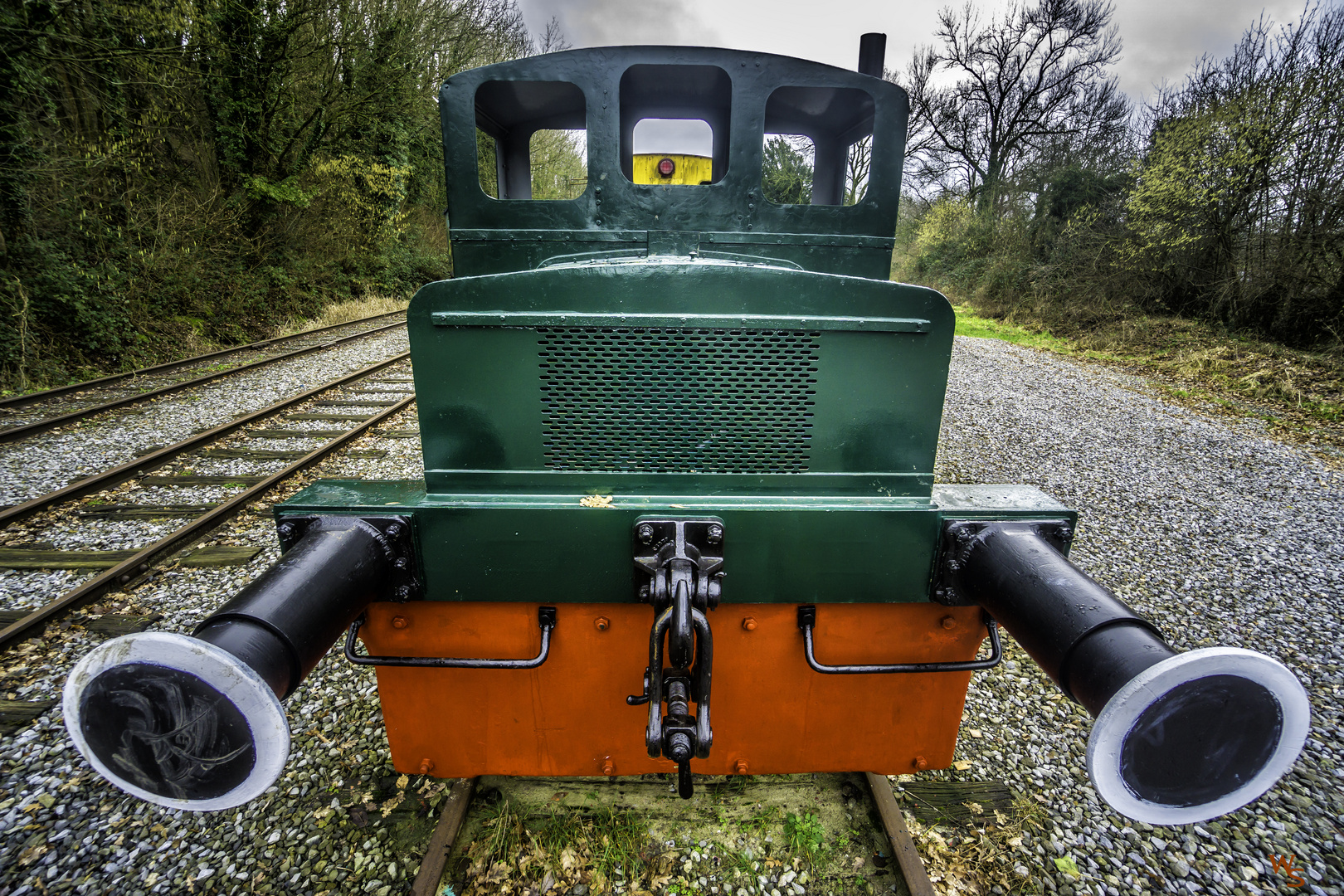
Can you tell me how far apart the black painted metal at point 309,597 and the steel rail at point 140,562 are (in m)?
3.03

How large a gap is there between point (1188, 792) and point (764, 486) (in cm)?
111

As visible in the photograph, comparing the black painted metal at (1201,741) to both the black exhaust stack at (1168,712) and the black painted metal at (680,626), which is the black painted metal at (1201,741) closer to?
the black exhaust stack at (1168,712)

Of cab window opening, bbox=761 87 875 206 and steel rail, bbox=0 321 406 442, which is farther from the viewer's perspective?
steel rail, bbox=0 321 406 442

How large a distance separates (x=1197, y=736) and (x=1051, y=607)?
1.02ft

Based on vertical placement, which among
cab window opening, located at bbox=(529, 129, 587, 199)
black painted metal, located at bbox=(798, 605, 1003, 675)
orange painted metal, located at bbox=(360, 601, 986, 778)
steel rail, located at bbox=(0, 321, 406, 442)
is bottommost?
steel rail, located at bbox=(0, 321, 406, 442)

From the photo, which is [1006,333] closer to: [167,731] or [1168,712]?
[1168,712]

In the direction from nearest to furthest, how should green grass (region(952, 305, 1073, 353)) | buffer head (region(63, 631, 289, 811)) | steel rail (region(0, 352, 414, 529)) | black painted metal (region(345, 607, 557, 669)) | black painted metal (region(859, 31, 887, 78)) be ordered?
buffer head (region(63, 631, 289, 811))
black painted metal (region(345, 607, 557, 669))
black painted metal (region(859, 31, 887, 78))
steel rail (region(0, 352, 414, 529))
green grass (region(952, 305, 1073, 353))

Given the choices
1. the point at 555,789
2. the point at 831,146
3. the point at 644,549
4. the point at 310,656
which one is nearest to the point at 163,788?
the point at 310,656

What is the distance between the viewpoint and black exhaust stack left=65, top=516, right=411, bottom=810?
1024mm

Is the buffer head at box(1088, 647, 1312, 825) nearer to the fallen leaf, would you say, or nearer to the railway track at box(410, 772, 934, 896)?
the railway track at box(410, 772, 934, 896)

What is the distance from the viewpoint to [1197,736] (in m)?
1.10

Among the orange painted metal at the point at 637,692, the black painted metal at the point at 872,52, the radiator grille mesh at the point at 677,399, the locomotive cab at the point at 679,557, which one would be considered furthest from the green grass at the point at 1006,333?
the radiator grille mesh at the point at 677,399

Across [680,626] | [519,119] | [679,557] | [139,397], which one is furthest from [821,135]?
[139,397]

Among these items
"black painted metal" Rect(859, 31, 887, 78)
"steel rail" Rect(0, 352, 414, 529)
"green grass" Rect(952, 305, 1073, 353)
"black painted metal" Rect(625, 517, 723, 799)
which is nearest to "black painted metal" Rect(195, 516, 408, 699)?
"black painted metal" Rect(625, 517, 723, 799)
